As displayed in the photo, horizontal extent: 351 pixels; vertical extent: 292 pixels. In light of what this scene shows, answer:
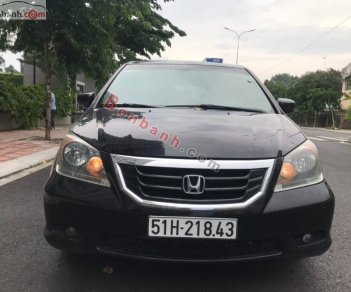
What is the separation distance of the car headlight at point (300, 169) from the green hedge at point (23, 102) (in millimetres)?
11192

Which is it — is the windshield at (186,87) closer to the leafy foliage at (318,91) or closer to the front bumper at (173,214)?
the front bumper at (173,214)

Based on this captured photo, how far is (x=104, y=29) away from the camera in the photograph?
34.0 feet

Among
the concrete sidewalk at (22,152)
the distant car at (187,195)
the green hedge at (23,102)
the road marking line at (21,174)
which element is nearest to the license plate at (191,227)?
the distant car at (187,195)

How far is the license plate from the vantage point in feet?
7.89

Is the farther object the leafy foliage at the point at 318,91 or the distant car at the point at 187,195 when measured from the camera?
the leafy foliage at the point at 318,91

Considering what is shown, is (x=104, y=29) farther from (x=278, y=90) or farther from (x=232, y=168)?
(x=278, y=90)

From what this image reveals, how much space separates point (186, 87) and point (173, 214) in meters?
1.67

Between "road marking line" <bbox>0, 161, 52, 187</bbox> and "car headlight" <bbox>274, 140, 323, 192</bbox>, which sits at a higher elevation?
"car headlight" <bbox>274, 140, 323, 192</bbox>

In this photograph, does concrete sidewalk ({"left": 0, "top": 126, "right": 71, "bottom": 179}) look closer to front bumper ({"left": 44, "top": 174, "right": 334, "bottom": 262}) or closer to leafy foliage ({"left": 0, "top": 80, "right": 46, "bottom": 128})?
leafy foliage ({"left": 0, "top": 80, "right": 46, "bottom": 128})

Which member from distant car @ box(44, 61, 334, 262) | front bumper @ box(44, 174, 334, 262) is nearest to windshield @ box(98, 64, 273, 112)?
distant car @ box(44, 61, 334, 262)

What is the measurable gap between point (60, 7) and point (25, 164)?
4.48m

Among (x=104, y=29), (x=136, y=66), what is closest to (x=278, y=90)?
(x=104, y=29)

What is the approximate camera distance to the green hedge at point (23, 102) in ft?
41.2

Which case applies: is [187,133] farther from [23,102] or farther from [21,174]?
Answer: [23,102]
